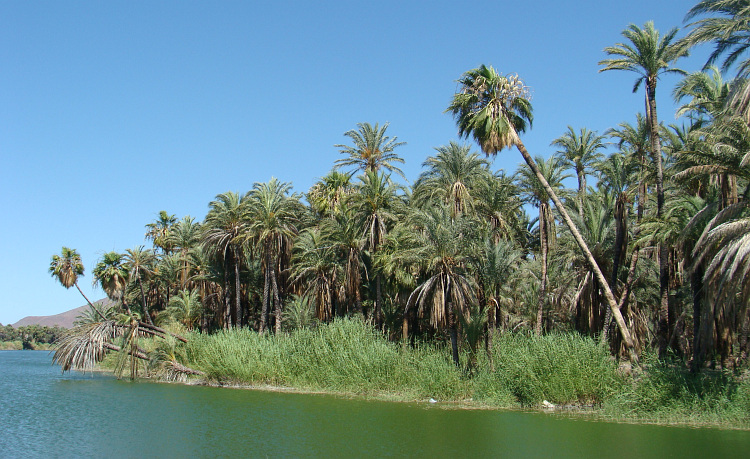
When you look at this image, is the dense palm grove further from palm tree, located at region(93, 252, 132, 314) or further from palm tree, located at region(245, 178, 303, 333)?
palm tree, located at region(93, 252, 132, 314)

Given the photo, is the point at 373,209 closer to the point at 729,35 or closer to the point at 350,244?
the point at 350,244

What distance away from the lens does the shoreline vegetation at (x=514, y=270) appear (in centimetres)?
2286

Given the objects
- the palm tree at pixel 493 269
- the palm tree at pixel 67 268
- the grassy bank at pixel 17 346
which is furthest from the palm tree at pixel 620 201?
the grassy bank at pixel 17 346

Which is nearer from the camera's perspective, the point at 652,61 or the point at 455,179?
the point at 652,61

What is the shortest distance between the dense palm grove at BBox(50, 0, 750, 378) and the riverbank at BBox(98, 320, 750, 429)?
1717 millimetres

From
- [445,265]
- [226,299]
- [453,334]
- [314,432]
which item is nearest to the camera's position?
[314,432]

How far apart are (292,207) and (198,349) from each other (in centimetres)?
1317

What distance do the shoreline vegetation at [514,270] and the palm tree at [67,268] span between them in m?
13.7

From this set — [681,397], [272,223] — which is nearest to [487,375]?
[681,397]

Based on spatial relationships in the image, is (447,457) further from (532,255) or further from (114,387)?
(532,255)

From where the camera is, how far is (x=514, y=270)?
36156mm

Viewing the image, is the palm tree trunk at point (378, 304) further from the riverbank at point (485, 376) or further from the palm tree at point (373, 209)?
the riverbank at point (485, 376)

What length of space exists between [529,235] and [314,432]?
1311 inches

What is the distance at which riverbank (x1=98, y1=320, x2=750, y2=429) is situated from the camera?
22.4 meters
